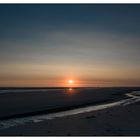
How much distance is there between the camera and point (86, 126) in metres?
14.3

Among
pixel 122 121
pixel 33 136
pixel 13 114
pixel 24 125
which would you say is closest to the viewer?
pixel 33 136

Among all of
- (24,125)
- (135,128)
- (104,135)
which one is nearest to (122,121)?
(135,128)

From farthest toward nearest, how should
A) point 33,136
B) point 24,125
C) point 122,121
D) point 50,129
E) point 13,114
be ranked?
point 13,114, point 122,121, point 24,125, point 50,129, point 33,136

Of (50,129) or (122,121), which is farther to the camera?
(122,121)

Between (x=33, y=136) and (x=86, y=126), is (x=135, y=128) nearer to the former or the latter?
(x=86, y=126)
